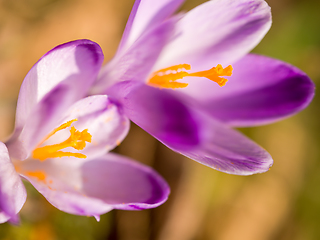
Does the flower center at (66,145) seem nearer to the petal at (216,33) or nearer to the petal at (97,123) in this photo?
the petal at (97,123)

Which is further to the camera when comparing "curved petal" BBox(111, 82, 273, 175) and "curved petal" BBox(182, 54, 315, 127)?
"curved petal" BBox(182, 54, 315, 127)

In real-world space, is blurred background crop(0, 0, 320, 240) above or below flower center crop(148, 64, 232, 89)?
below

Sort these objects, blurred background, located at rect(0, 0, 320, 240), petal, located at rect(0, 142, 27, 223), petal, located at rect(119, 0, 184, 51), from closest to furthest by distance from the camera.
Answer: petal, located at rect(0, 142, 27, 223) < petal, located at rect(119, 0, 184, 51) < blurred background, located at rect(0, 0, 320, 240)

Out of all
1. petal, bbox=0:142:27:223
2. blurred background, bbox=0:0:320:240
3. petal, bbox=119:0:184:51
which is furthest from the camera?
blurred background, bbox=0:0:320:240

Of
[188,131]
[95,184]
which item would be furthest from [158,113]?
[95,184]

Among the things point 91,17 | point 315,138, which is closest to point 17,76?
point 91,17

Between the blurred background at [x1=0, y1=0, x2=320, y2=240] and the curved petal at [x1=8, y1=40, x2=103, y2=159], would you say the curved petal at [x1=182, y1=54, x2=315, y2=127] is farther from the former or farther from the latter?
the blurred background at [x1=0, y1=0, x2=320, y2=240]

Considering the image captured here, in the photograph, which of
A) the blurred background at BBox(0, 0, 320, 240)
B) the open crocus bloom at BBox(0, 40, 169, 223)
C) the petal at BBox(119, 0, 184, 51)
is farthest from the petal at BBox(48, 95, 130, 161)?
the blurred background at BBox(0, 0, 320, 240)

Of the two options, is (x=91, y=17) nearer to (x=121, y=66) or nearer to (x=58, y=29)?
(x=58, y=29)
